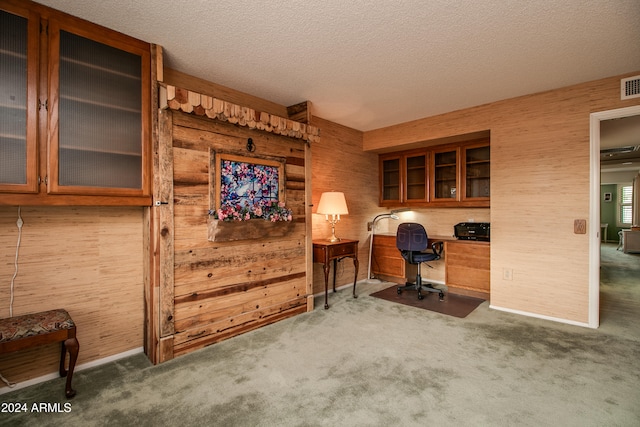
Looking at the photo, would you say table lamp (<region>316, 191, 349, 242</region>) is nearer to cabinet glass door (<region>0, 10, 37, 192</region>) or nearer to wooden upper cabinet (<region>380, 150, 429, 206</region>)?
wooden upper cabinet (<region>380, 150, 429, 206</region>)

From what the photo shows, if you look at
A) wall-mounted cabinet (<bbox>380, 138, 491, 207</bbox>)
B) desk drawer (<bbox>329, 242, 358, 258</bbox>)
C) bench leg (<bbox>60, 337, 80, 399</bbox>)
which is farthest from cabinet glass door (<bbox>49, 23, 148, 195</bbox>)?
wall-mounted cabinet (<bbox>380, 138, 491, 207</bbox>)

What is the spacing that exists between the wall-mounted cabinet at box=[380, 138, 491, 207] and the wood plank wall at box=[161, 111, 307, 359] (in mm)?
2338

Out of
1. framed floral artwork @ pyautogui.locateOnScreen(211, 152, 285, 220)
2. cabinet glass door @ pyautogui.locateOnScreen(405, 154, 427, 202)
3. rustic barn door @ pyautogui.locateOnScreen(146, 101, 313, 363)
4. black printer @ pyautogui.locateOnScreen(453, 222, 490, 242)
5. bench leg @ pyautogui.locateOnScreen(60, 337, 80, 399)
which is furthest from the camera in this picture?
cabinet glass door @ pyautogui.locateOnScreen(405, 154, 427, 202)

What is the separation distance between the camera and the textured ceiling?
Answer: 6.55 ft

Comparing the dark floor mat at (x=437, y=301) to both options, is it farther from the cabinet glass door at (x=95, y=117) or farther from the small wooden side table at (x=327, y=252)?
the cabinet glass door at (x=95, y=117)

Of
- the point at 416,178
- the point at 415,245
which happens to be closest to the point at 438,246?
the point at 415,245

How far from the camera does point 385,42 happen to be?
94.2 inches

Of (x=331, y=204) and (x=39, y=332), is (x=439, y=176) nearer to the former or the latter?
(x=331, y=204)

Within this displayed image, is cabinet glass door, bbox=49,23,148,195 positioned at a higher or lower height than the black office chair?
higher

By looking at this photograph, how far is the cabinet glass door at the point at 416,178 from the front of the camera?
494 cm

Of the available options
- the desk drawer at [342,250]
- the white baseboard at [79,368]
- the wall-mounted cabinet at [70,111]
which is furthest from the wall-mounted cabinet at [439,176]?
the white baseboard at [79,368]

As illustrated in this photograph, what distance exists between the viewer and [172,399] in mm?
1991

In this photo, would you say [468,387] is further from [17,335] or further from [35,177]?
[35,177]

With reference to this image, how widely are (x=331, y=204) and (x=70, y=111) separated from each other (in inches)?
111
